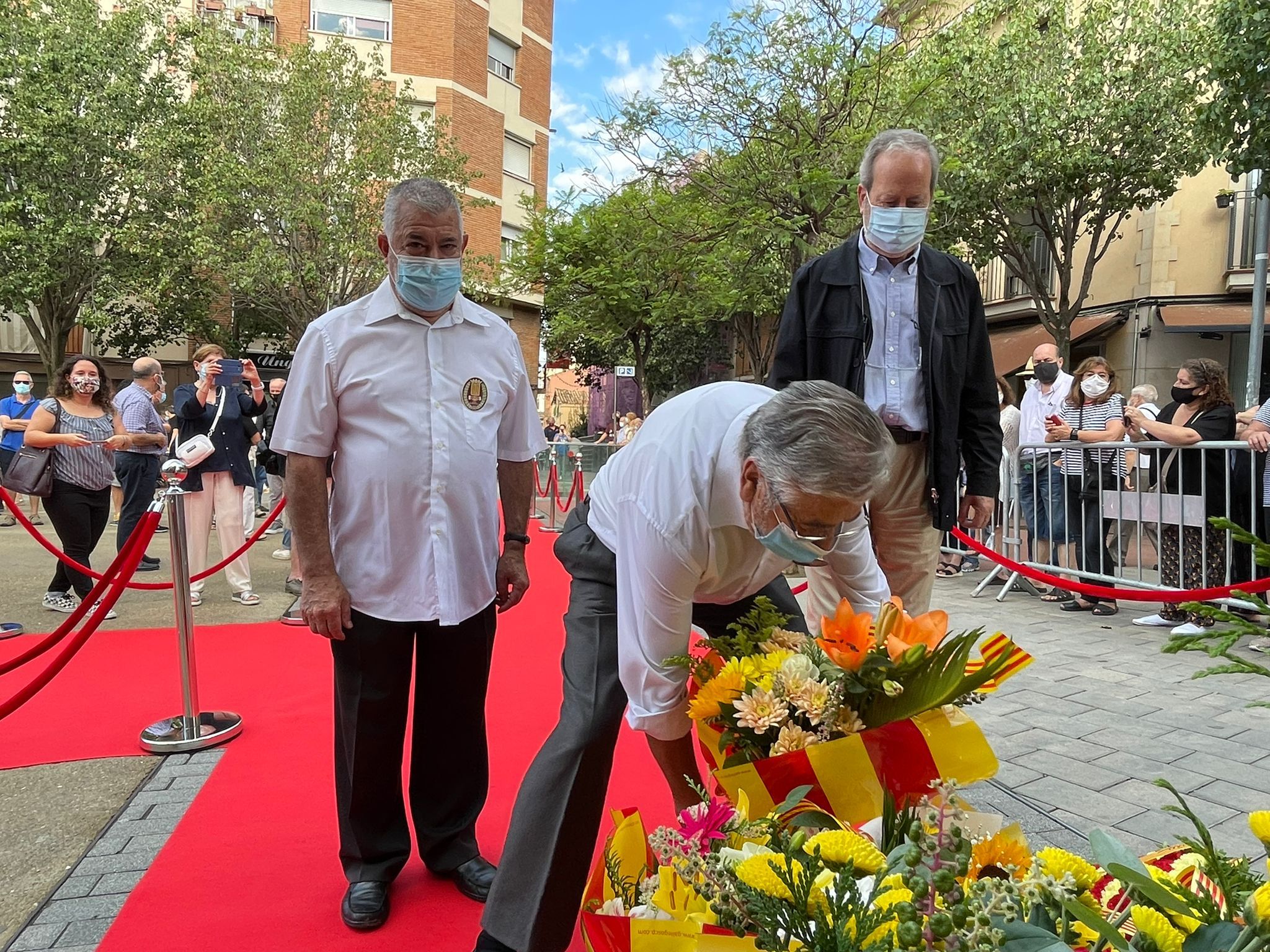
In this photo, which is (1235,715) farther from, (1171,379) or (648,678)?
(1171,379)

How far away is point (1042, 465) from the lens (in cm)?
777

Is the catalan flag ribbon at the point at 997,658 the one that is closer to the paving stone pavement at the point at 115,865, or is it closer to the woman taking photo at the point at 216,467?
the paving stone pavement at the point at 115,865

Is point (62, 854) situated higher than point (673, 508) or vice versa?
point (673, 508)

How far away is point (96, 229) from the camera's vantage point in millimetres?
21312

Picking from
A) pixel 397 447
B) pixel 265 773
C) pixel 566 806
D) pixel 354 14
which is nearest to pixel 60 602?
pixel 265 773

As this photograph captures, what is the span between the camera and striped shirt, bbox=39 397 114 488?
670 cm

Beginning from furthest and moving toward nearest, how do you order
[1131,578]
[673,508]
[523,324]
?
[523,324], [1131,578], [673,508]

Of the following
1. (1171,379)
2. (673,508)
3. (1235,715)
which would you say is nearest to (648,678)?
(673,508)

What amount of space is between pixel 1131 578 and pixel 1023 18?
13.6 metres

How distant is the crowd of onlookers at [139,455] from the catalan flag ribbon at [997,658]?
5.94 metres

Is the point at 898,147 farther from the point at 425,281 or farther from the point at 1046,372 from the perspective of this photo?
the point at 1046,372

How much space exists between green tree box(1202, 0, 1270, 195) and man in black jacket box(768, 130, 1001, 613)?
7610mm

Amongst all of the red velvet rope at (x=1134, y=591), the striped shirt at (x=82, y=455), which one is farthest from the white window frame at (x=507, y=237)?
the red velvet rope at (x=1134, y=591)

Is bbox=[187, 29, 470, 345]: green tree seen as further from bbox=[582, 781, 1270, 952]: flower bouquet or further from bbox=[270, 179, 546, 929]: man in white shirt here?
bbox=[582, 781, 1270, 952]: flower bouquet
